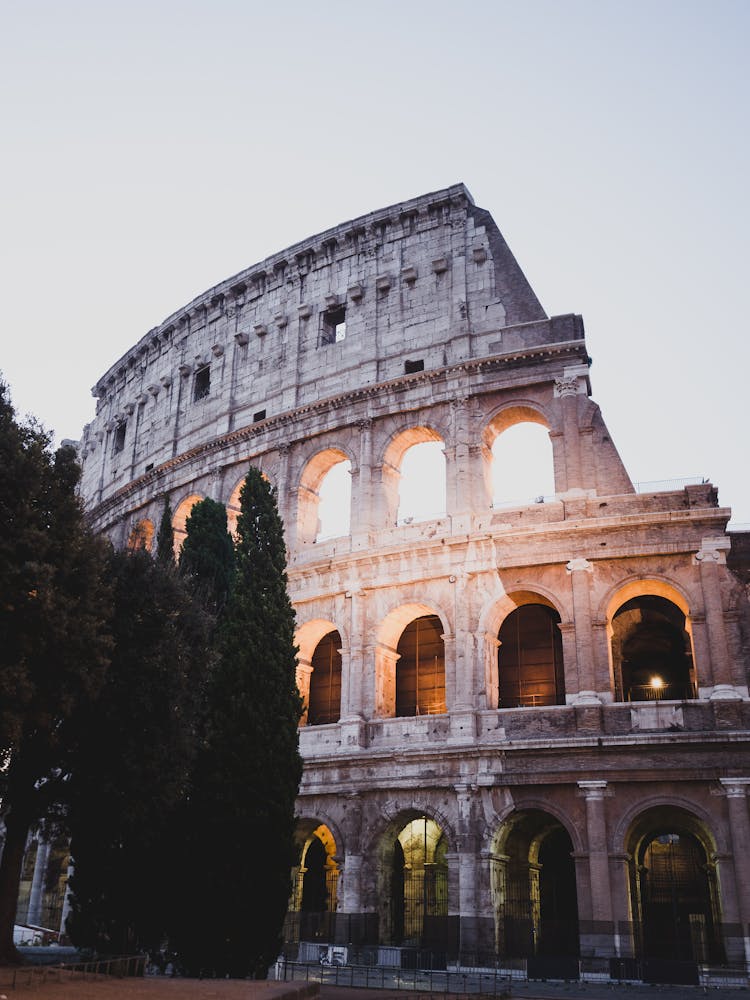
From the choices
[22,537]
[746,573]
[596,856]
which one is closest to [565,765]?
[596,856]

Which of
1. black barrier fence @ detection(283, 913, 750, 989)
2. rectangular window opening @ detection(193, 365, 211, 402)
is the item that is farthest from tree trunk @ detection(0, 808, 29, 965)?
rectangular window opening @ detection(193, 365, 211, 402)

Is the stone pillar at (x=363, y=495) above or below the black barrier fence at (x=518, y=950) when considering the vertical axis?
above

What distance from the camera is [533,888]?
63.9ft

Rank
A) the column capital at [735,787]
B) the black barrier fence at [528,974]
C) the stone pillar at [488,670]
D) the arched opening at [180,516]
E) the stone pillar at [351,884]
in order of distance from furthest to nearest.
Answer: the arched opening at [180,516], the stone pillar at [488,670], the stone pillar at [351,884], the column capital at [735,787], the black barrier fence at [528,974]

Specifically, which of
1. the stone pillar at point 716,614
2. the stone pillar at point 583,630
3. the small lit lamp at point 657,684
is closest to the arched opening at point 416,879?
the stone pillar at point 583,630

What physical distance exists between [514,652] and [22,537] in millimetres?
12199

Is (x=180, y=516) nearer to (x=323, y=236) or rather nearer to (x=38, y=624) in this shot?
(x=323, y=236)

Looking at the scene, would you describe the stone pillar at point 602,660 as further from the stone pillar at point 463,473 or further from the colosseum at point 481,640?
the stone pillar at point 463,473

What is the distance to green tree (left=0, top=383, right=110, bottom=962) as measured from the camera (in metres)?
11.0

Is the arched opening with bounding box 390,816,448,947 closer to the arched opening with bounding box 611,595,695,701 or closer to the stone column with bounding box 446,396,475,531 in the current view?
the arched opening with bounding box 611,595,695,701

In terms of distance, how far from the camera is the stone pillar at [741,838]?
15.7 meters

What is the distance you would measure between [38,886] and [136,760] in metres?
16.6

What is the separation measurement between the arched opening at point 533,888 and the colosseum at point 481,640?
0.07m

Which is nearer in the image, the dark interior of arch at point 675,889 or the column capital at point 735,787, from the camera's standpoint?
the column capital at point 735,787
